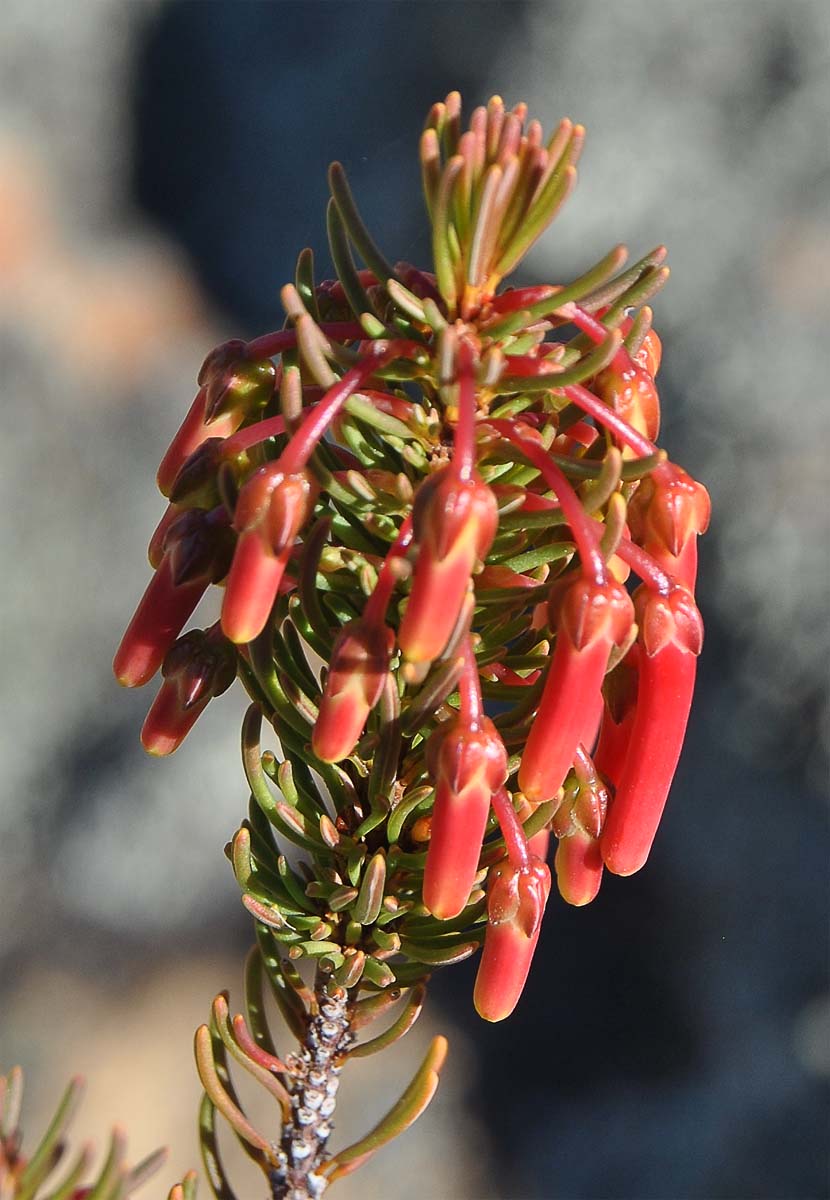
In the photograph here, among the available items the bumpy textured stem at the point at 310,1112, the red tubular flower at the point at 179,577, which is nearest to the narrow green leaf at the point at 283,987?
the bumpy textured stem at the point at 310,1112

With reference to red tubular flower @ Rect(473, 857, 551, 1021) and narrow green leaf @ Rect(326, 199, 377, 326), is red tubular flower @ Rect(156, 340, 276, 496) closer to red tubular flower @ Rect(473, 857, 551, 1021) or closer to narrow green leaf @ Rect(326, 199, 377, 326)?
narrow green leaf @ Rect(326, 199, 377, 326)

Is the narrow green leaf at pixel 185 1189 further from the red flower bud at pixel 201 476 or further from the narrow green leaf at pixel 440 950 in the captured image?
the red flower bud at pixel 201 476

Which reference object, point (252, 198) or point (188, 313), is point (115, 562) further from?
point (252, 198)

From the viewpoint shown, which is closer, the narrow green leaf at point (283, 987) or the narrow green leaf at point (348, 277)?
the narrow green leaf at point (348, 277)

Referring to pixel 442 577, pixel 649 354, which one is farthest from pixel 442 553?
pixel 649 354

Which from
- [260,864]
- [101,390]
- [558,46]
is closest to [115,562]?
[101,390]
